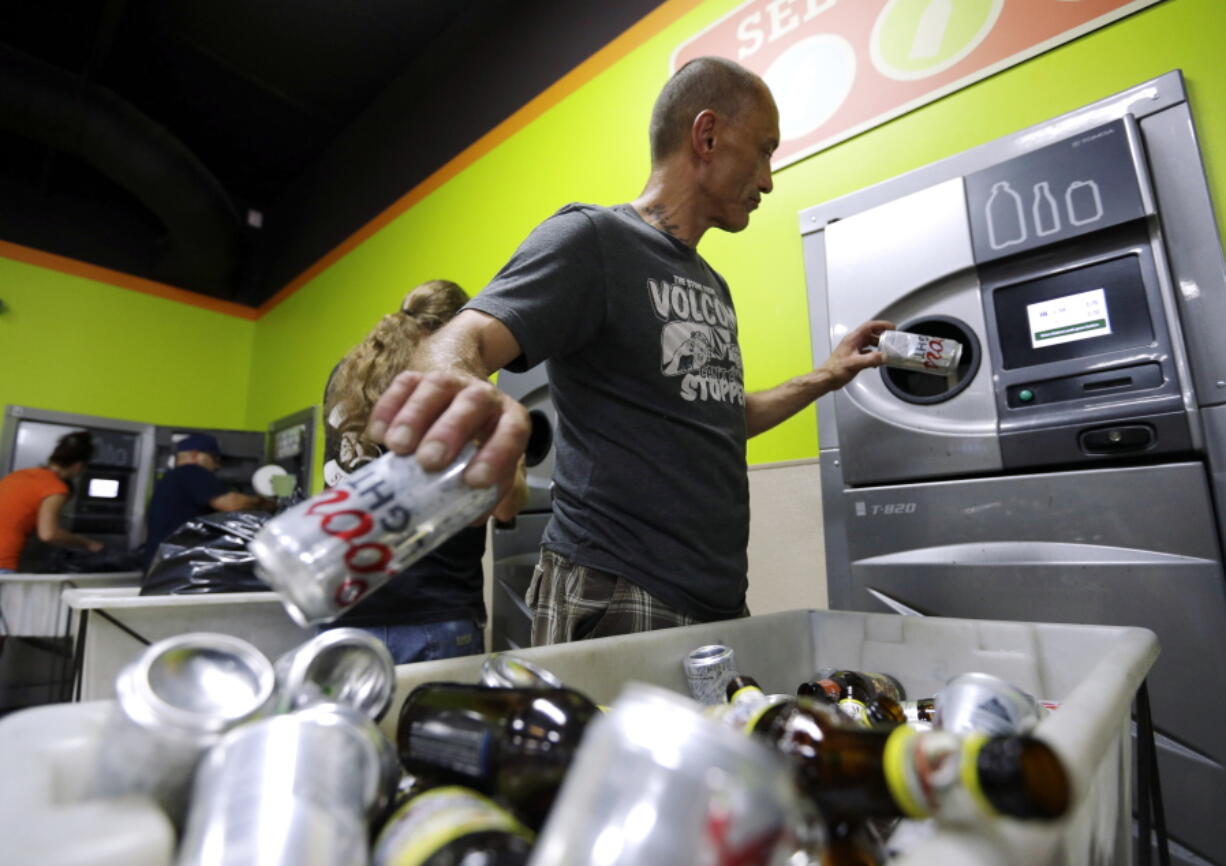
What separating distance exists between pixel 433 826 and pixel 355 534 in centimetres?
21

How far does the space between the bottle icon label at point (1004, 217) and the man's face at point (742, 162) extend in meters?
0.46

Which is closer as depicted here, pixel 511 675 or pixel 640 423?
pixel 511 675

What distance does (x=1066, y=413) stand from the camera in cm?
122

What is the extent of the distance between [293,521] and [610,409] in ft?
2.27

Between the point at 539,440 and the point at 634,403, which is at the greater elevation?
the point at 539,440

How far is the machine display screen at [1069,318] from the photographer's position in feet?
4.03

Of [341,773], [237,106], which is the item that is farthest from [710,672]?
[237,106]

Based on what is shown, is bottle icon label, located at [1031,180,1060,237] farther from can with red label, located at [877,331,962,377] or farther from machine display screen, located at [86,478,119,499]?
machine display screen, located at [86,478,119,499]

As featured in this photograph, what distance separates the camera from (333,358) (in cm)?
414

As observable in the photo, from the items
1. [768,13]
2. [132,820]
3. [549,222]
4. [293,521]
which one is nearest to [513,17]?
[768,13]

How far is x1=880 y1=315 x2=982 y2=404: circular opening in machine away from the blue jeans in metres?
1.09

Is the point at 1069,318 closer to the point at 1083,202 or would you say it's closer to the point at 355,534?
the point at 1083,202

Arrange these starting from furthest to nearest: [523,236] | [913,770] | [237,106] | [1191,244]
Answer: [237,106] < [523,236] < [1191,244] < [913,770]

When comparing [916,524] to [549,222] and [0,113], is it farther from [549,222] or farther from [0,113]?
[0,113]
